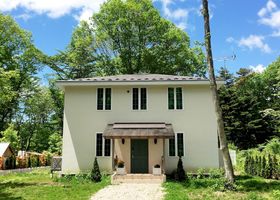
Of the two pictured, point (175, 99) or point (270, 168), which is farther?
point (175, 99)

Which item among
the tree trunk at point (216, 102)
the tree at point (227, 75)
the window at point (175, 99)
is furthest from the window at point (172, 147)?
the tree at point (227, 75)

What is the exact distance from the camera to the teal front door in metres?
18.8

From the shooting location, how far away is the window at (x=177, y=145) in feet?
62.1

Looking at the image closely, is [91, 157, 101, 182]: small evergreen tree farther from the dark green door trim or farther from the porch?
the dark green door trim

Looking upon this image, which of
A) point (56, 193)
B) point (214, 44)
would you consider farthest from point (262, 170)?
point (56, 193)

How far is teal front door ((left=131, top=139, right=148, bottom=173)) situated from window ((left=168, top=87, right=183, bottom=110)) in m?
2.73

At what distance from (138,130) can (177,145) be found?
9.28 ft

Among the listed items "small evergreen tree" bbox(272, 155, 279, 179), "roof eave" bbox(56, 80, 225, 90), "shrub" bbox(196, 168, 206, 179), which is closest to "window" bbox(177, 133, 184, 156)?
"shrub" bbox(196, 168, 206, 179)

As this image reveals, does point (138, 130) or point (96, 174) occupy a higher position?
point (138, 130)

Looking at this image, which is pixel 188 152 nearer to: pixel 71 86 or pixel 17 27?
pixel 71 86

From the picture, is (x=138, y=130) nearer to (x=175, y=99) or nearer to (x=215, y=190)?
→ (x=175, y=99)

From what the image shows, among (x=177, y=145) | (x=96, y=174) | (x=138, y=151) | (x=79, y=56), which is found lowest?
(x=96, y=174)

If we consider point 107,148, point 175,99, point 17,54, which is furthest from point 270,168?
point 17,54

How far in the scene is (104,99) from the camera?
1973cm
